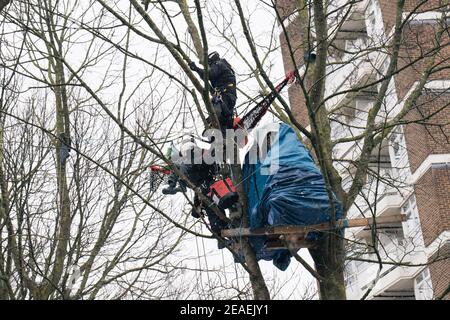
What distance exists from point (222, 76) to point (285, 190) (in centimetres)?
160

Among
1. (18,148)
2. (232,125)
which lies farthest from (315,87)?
(18,148)

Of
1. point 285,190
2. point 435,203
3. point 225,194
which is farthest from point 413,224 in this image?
point 225,194

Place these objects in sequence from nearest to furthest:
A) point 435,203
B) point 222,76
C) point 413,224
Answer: point 222,76
point 435,203
point 413,224

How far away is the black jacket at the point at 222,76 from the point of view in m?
8.06

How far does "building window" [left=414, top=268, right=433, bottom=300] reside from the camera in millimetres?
21219

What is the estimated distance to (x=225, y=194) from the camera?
7.08 meters

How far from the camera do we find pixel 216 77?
8133 mm

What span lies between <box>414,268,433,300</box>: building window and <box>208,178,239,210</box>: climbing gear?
14778mm

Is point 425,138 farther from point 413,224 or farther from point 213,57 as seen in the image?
point 213,57

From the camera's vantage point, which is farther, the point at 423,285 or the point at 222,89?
the point at 423,285

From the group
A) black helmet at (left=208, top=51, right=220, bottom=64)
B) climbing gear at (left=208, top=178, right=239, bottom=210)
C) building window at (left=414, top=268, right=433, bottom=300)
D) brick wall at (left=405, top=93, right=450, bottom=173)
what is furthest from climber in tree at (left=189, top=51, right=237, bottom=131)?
building window at (left=414, top=268, right=433, bottom=300)

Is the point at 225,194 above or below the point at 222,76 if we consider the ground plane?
below

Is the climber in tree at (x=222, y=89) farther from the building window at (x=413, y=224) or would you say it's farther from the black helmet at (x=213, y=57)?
the building window at (x=413, y=224)

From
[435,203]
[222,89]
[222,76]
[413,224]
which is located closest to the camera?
[222,89]
